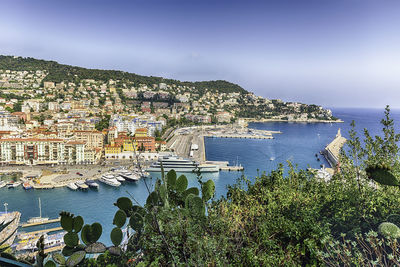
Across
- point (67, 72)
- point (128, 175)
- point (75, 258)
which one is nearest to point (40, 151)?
point (128, 175)

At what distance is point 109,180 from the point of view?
10.9 m

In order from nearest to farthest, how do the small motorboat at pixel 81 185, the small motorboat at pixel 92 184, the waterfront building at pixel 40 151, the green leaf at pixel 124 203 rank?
the green leaf at pixel 124 203 < the small motorboat at pixel 81 185 < the small motorboat at pixel 92 184 < the waterfront building at pixel 40 151

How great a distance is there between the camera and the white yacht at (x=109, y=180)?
10719mm

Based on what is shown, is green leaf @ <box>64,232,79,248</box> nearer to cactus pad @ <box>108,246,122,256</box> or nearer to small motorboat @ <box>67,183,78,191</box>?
cactus pad @ <box>108,246,122,256</box>

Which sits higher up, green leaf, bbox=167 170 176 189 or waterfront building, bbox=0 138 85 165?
green leaf, bbox=167 170 176 189

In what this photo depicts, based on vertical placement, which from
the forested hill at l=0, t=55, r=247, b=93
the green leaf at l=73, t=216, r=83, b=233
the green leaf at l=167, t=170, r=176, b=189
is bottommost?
the green leaf at l=73, t=216, r=83, b=233

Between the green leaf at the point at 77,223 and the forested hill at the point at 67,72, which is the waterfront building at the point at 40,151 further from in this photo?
the forested hill at the point at 67,72

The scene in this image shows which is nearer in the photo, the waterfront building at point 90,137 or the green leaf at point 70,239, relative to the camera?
the green leaf at point 70,239

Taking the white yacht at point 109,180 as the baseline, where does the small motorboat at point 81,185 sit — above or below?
below

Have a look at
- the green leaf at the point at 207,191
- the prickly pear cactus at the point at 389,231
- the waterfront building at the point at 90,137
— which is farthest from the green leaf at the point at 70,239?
the waterfront building at the point at 90,137

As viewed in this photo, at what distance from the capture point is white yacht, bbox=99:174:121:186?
10.7m

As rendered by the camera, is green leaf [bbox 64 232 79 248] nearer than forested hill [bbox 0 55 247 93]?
Yes

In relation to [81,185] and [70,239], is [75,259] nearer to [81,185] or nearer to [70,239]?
[70,239]

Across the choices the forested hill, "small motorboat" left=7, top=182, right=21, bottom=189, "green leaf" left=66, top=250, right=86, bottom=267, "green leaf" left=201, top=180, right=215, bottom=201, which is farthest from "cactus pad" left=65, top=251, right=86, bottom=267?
the forested hill
